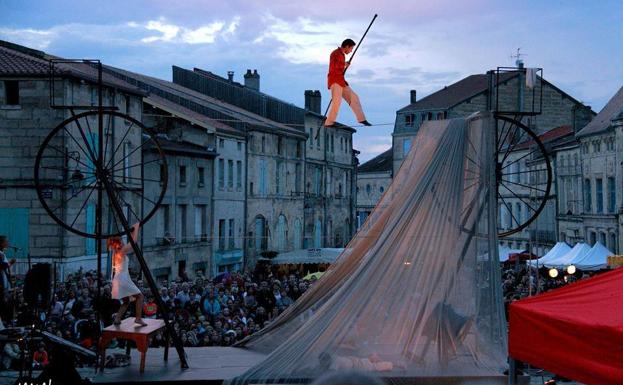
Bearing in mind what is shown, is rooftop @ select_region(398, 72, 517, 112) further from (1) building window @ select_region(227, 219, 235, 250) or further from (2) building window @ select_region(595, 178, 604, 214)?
(1) building window @ select_region(227, 219, 235, 250)

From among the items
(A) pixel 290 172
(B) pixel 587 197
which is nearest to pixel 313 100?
(A) pixel 290 172

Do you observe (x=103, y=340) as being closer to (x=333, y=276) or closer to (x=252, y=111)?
(x=333, y=276)

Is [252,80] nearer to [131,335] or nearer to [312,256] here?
[312,256]

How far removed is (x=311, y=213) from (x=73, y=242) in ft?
95.0

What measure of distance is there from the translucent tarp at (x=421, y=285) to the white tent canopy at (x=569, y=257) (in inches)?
853

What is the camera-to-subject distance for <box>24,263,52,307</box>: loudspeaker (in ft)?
42.5

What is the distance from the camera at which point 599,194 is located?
50531mm

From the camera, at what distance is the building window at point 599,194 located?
165ft

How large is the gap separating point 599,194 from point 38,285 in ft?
135

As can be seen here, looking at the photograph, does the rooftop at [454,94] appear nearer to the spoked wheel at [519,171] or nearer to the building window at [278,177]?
the spoked wheel at [519,171]

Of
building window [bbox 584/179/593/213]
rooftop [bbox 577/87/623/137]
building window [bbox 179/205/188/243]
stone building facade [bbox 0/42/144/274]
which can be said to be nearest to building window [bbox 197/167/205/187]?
building window [bbox 179/205/188/243]

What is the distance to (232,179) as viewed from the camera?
50.8 meters

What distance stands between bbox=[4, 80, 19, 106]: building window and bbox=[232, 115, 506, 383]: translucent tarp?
2166 centimetres

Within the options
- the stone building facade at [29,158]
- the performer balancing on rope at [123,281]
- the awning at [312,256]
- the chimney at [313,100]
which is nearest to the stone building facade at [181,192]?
the awning at [312,256]
